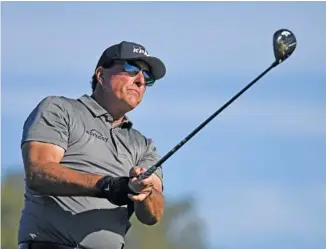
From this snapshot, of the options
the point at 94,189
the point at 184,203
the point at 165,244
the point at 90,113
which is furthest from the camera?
the point at 184,203

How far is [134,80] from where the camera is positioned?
10234mm

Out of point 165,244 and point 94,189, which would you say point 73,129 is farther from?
point 165,244

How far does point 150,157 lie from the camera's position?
10.4 meters

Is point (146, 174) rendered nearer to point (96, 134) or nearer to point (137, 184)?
point (137, 184)

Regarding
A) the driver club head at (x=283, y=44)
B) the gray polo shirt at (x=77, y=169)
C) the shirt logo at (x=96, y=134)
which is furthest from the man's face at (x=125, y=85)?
the driver club head at (x=283, y=44)

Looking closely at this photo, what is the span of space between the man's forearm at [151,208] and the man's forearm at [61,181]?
25.1 inches

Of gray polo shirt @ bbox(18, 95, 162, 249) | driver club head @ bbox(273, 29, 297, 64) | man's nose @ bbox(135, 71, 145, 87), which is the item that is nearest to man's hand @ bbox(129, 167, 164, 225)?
gray polo shirt @ bbox(18, 95, 162, 249)

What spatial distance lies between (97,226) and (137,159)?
2.55 ft

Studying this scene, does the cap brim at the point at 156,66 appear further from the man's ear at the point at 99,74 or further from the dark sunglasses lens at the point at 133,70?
the man's ear at the point at 99,74

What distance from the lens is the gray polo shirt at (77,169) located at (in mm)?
9602

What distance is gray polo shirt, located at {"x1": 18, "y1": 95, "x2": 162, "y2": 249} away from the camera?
9602 mm

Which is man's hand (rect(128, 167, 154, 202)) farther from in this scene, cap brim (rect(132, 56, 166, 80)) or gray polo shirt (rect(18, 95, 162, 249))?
cap brim (rect(132, 56, 166, 80))

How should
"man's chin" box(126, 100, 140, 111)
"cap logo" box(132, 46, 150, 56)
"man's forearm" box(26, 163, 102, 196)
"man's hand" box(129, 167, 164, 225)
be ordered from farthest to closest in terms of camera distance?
"cap logo" box(132, 46, 150, 56) → "man's chin" box(126, 100, 140, 111) → "man's hand" box(129, 167, 164, 225) → "man's forearm" box(26, 163, 102, 196)

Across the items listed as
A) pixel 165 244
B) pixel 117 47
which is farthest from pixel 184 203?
pixel 117 47
